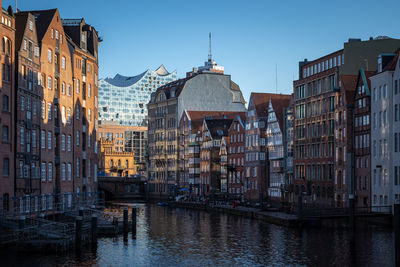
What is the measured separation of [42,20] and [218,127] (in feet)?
269

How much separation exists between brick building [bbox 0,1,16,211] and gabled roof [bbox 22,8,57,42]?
11.1 metres

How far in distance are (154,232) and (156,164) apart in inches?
4482

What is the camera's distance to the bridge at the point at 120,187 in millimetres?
175500

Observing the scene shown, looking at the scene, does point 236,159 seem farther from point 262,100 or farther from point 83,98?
point 83,98

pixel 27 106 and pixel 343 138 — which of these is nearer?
pixel 27 106

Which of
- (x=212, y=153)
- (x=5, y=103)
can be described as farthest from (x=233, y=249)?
(x=212, y=153)

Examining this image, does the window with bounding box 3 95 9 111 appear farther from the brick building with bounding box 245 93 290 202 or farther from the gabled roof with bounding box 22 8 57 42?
the brick building with bounding box 245 93 290 202

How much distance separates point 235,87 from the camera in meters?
192

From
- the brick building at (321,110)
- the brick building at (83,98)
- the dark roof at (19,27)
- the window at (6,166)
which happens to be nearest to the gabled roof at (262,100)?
the brick building at (321,110)

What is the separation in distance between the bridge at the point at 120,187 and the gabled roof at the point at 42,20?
9334cm

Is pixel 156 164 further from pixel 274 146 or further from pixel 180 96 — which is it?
pixel 274 146

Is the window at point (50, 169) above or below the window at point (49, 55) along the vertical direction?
below

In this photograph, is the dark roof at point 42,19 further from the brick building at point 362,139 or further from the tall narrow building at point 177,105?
the tall narrow building at point 177,105

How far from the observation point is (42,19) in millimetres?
81938
